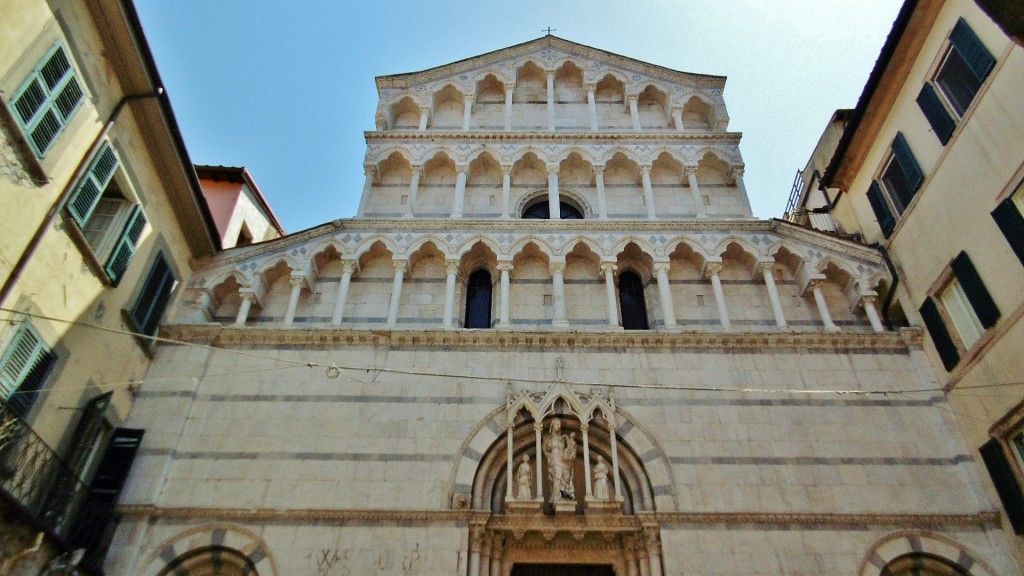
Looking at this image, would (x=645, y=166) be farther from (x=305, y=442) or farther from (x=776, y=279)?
(x=305, y=442)

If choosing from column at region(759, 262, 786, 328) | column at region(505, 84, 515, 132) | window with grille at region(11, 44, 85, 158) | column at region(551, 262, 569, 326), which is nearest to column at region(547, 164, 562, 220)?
column at region(551, 262, 569, 326)

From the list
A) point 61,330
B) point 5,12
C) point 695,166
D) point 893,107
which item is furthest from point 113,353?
point 893,107

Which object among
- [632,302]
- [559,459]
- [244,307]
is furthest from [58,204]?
[632,302]

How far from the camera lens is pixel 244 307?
1141 centimetres

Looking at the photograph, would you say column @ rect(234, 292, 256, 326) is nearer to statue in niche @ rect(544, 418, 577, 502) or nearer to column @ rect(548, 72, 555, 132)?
statue in niche @ rect(544, 418, 577, 502)

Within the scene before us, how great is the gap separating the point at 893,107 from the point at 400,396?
975 centimetres

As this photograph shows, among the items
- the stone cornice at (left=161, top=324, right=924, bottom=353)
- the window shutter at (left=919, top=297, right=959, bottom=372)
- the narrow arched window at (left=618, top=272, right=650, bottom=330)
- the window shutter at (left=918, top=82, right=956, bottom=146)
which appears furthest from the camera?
the narrow arched window at (left=618, top=272, right=650, bottom=330)

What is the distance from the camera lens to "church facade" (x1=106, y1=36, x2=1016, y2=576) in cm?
903

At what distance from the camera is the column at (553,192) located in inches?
513

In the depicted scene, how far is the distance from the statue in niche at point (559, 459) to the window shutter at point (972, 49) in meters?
7.66

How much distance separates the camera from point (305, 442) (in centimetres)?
991

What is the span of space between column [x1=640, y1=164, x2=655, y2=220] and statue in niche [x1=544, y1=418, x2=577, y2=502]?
15.9ft

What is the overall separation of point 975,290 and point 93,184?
12.0 metres

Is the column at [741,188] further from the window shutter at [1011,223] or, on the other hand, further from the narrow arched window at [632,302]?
the window shutter at [1011,223]
